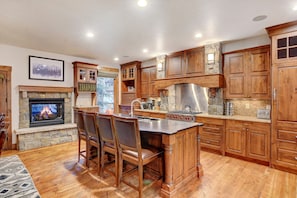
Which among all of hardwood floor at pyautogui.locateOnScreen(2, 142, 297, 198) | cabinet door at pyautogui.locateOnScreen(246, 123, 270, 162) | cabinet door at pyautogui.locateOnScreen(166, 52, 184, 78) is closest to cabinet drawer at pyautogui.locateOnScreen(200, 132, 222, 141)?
hardwood floor at pyautogui.locateOnScreen(2, 142, 297, 198)

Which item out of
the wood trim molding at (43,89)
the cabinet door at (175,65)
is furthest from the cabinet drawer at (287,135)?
the wood trim molding at (43,89)

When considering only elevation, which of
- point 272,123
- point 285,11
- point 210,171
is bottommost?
point 210,171

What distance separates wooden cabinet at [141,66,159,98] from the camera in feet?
19.6

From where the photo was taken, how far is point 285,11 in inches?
104

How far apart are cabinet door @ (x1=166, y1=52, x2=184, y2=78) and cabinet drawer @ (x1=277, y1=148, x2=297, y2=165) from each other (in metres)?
2.96

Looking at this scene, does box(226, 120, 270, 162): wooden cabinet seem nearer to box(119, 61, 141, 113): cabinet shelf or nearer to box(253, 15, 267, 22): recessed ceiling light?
box(253, 15, 267, 22): recessed ceiling light

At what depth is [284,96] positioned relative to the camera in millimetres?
3102

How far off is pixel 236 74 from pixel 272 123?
1402mm

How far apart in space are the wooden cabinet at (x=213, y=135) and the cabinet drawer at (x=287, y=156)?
1063 millimetres

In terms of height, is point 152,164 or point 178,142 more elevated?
point 178,142

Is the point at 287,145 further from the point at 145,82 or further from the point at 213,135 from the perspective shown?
the point at 145,82

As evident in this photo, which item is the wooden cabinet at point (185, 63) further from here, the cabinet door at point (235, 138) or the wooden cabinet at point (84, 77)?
the wooden cabinet at point (84, 77)

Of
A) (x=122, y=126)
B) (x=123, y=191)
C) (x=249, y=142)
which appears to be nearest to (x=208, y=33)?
(x=249, y=142)

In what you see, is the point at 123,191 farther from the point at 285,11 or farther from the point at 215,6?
the point at 285,11
